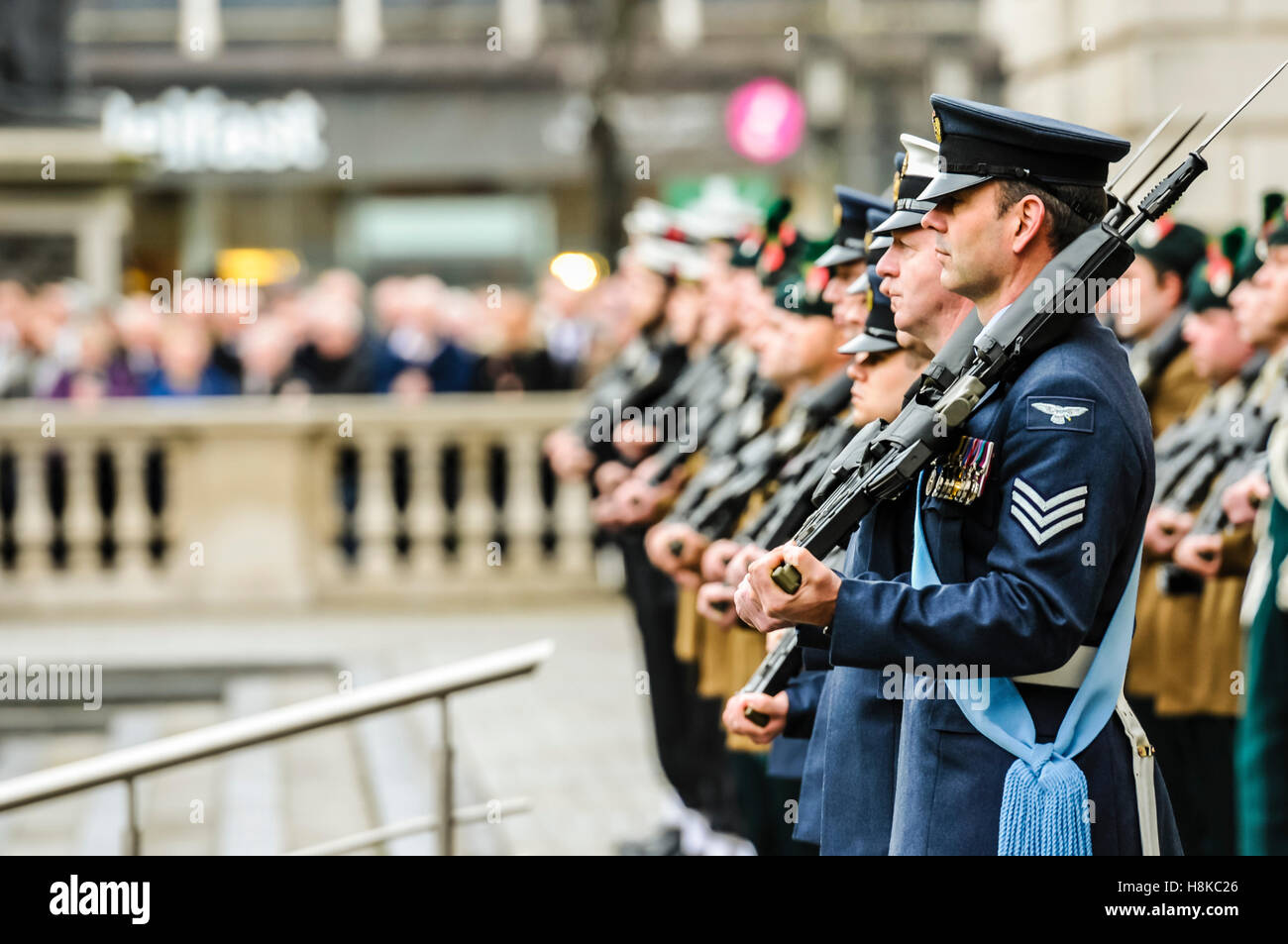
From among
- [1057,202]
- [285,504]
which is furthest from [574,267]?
[1057,202]

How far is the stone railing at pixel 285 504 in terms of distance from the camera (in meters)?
12.8

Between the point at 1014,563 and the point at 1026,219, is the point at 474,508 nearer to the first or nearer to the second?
the point at 1026,219

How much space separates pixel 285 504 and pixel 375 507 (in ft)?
1.75

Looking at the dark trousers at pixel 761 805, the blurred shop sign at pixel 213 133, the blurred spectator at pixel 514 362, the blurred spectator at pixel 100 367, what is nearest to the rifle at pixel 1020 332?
the dark trousers at pixel 761 805

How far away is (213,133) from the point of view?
1137 inches

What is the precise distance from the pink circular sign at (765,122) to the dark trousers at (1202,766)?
2320cm

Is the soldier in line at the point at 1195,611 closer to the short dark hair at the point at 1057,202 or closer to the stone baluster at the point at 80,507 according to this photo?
the short dark hair at the point at 1057,202

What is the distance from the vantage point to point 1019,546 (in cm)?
316

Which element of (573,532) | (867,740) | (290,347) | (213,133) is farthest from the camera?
(213,133)

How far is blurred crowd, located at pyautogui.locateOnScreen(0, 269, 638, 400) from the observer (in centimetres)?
1370

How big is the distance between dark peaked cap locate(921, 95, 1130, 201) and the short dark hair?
0.01 m
